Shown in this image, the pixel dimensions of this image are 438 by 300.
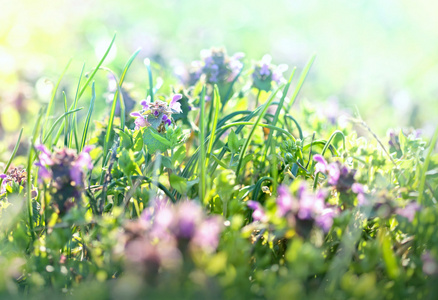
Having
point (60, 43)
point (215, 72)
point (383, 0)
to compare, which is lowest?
point (60, 43)

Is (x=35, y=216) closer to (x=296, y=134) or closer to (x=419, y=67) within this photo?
(x=296, y=134)

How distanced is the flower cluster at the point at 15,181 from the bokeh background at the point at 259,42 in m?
1.43

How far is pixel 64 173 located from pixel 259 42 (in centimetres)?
466

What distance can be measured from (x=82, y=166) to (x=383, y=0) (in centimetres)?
709

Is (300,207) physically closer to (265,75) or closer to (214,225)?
(214,225)

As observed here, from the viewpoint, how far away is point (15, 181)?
1.05 m

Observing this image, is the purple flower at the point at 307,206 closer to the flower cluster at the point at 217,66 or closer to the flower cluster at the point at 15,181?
the flower cluster at the point at 15,181

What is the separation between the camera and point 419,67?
500 cm

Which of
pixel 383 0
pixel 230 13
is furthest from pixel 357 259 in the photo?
pixel 383 0

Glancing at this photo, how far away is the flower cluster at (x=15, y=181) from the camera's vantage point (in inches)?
38.8

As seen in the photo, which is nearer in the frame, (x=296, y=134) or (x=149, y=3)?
(x=296, y=134)

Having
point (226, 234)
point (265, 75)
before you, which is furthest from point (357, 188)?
point (265, 75)

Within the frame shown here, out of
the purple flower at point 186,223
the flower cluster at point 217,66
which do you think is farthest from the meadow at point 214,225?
the flower cluster at point 217,66

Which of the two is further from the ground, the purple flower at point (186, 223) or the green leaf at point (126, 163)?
the purple flower at point (186, 223)
